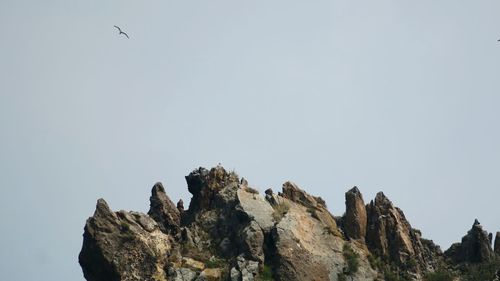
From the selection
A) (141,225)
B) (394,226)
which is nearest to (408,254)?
(394,226)

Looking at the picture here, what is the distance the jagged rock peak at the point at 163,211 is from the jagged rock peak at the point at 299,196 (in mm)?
11623

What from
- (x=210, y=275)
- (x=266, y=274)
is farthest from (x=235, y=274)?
(x=266, y=274)

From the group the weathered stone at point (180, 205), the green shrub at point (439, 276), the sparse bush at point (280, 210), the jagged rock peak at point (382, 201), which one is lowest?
the green shrub at point (439, 276)

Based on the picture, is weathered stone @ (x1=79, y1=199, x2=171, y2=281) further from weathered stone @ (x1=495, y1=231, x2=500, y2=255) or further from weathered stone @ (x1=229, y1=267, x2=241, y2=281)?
weathered stone @ (x1=495, y1=231, x2=500, y2=255)

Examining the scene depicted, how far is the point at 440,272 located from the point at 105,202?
32.4m

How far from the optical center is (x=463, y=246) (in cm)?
5988

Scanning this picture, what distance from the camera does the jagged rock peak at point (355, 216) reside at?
196ft

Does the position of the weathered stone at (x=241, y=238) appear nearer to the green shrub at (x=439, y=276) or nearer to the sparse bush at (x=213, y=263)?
the sparse bush at (x=213, y=263)

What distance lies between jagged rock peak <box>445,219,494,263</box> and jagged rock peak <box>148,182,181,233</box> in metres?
28.3

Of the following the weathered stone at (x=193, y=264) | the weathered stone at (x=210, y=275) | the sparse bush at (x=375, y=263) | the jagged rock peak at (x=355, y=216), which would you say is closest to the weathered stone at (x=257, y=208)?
the weathered stone at (x=210, y=275)

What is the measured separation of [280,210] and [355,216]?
307 inches

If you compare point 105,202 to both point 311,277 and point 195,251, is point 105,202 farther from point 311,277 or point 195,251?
point 311,277

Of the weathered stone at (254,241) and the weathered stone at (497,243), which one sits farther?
the weathered stone at (497,243)

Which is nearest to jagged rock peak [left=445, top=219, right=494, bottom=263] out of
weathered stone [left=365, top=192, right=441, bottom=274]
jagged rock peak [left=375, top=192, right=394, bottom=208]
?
weathered stone [left=365, top=192, right=441, bottom=274]
